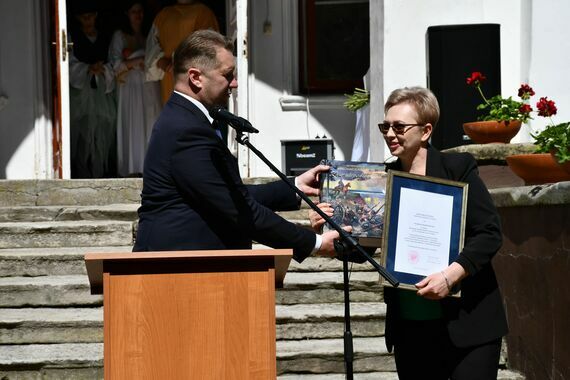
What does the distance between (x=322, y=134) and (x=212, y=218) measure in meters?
6.91

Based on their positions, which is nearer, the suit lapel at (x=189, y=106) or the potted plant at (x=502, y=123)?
the suit lapel at (x=189, y=106)

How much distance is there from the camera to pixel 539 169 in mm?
6238

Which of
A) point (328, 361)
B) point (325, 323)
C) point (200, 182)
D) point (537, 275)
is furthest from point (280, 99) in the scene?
point (200, 182)

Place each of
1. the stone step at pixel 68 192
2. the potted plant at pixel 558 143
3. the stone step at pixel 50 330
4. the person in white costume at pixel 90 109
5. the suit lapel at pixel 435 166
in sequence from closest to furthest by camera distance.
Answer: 1. the suit lapel at pixel 435 166
2. the potted plant at pixel 558 143
3. the stone step at pixel 50 330
4. the stone step at pixel 68 192
5. the person in white costume at pixel 90 109

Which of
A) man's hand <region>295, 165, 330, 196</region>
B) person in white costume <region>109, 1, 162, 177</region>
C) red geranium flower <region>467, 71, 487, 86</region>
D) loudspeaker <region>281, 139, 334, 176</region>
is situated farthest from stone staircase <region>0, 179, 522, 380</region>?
person in white costume <region>109, 1, 162, 177</region>

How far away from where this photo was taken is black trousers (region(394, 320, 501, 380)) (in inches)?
150

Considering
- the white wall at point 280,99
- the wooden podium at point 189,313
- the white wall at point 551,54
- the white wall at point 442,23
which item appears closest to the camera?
the wooden podium at point 189,313

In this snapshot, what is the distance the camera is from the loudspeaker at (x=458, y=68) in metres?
8.36

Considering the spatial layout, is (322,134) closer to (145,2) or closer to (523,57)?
(523,57)

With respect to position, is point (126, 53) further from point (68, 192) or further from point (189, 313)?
point (189, 313)

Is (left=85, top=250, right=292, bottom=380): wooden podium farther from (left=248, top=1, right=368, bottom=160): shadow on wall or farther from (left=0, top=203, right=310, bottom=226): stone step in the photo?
(left=248, top=1, right=368, bottom=160): shadow on wall

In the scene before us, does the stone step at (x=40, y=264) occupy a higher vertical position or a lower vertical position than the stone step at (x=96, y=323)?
higher

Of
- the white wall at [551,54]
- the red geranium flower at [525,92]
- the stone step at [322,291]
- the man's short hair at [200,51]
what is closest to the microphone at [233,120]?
the man's short hair at [200,51]

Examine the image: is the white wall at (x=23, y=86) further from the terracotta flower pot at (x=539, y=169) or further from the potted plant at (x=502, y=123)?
the terracotta flower pot at (x=539, y=169)
